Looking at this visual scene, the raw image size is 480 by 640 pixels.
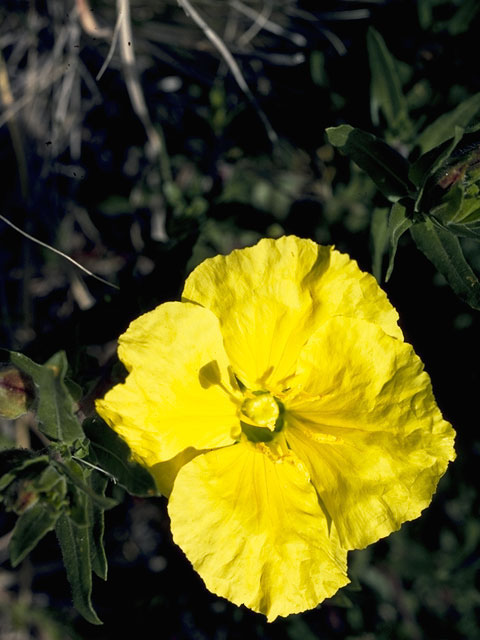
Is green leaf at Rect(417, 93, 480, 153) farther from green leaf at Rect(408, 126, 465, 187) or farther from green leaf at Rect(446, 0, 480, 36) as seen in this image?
green leaf at Rect(446, 0, 480, 36)

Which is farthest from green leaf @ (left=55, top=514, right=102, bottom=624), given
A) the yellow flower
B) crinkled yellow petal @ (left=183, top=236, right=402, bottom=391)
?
crinkled yellow petal @ (left=183, top=236, right=402, bottom=391)

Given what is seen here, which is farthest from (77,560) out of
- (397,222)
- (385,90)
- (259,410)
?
(385,90)

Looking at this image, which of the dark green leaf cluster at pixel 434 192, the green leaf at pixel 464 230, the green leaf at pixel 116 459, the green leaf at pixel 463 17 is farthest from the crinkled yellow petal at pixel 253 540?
the green leaf at pixel 463 17

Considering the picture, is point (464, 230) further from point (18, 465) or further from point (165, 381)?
point (18, 465)

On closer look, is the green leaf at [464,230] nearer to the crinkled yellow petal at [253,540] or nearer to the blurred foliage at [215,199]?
the blurred foliage at [215,199]

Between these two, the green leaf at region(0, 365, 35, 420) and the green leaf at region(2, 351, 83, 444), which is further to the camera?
the green leaf at region(0, 365, 35, 420)

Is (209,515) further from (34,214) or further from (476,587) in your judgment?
(476,587)
